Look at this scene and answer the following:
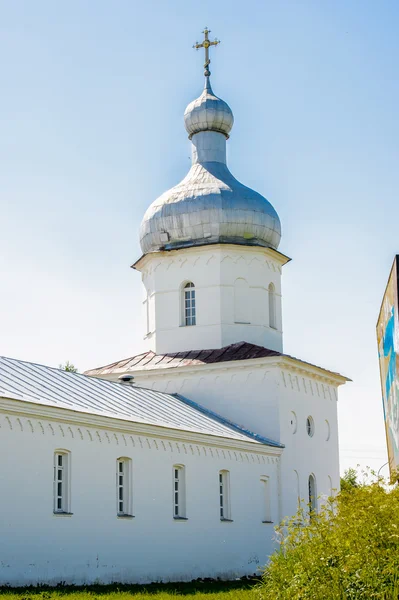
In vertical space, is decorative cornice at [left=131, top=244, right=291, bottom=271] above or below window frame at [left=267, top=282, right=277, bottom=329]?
above

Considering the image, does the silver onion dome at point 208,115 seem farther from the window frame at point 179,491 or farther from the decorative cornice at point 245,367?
the window frame at point 179,491

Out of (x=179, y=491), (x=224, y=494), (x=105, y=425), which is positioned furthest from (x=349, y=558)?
(x=224, y=494)

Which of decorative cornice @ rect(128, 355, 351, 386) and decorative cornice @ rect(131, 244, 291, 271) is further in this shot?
decorative cornice @ rect(131, 244, 291, 271)

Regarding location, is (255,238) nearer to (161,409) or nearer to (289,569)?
(161,409)

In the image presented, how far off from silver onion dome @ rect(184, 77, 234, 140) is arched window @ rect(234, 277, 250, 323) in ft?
18.4

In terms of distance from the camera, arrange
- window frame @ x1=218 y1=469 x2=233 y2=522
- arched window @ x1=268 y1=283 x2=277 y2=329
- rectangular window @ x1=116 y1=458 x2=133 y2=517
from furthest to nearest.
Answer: arched window @ x1=268 y1=283 x2=277 y2=329, window frame @ x1=218 y1=469 x2=233 y2=522, rectangular window @ x1=116 y1=458 x2=133 y2=517

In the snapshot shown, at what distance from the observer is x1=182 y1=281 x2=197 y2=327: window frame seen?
95.5 feet

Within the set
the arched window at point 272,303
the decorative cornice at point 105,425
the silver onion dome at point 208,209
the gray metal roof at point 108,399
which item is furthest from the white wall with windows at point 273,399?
the silver onion dome at point 208,209

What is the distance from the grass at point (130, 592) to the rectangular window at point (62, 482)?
63.7 inches

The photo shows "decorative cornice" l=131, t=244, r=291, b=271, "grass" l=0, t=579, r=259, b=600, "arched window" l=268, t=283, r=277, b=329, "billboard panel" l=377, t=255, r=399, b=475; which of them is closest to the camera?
"grass" l=0, t=579, r=259, b=600

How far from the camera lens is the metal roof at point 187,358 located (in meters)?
27.5

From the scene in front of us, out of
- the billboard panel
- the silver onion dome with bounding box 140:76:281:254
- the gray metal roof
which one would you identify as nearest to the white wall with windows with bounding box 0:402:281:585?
the gray metal roof

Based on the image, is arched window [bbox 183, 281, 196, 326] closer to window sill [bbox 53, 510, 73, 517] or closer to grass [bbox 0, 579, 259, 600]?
grass [bbox 0, 579, 259, 600]

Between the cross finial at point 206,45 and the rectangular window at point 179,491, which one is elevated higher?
the cross finial at point 206,45
